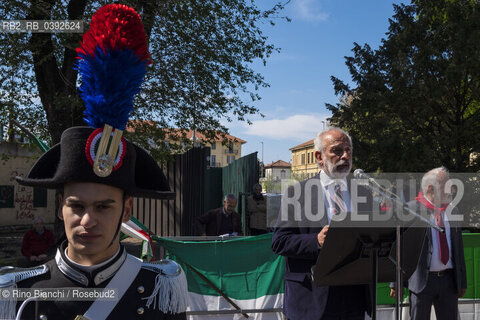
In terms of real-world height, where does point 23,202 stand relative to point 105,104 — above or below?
below

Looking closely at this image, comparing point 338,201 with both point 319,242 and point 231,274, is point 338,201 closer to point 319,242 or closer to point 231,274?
point 319,242

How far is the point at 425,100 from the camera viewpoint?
18094 mm

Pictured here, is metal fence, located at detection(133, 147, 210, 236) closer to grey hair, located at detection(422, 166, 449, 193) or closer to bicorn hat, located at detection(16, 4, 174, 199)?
grey hair, located at detection(422, 166, 449, 193)

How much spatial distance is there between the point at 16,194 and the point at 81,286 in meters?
19.6

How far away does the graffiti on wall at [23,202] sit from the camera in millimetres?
19172

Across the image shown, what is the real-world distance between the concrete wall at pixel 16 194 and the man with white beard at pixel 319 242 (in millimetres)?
17431

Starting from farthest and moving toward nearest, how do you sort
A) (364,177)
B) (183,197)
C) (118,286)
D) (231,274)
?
1. (183,197)
2. (231,274)
3. (364,177)
4. (118,286)

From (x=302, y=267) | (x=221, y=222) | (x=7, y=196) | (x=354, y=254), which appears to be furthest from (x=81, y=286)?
(x=7, y=196)

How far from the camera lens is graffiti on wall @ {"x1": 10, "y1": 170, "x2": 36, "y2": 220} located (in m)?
19.2

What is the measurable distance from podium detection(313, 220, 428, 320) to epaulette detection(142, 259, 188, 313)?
2.86 feet

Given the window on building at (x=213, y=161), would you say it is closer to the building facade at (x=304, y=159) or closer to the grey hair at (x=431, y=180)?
the building facade at (x=304, y=159)

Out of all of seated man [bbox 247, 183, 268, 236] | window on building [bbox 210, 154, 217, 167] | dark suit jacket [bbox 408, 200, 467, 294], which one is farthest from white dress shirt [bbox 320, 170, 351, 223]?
window on building [bbox 210, 154, 217, 167]

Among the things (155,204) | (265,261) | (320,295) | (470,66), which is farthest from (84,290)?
(470,66)

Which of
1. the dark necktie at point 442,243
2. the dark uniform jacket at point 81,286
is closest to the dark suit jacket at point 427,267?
the dark necktie at point 442,243
